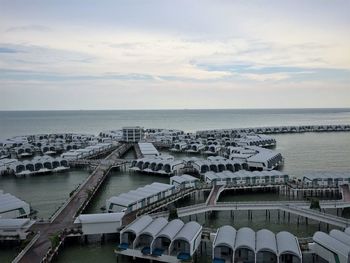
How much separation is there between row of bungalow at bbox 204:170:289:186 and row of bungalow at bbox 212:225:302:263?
17.5 meters

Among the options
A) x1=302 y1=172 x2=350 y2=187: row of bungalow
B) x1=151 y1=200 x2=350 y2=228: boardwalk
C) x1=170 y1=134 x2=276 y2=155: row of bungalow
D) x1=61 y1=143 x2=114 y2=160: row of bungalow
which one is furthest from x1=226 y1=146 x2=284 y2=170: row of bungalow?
x1=61 y1=143 x2=114 y2=160: row of bungalow

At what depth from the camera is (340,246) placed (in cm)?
2206

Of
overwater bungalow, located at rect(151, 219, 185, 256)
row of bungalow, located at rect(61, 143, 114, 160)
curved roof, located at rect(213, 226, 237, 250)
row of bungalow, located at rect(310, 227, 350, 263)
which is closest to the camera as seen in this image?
row of bungalow, located at rect(310, 227, 350, 263)

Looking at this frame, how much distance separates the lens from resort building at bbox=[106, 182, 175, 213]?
32969 millimetres

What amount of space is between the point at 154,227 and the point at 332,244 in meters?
11.4

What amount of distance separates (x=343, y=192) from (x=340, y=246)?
673 inches

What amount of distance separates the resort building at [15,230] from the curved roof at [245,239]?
1559 cm

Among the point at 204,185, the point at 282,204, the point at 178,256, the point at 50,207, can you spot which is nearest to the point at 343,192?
the point at 282,204

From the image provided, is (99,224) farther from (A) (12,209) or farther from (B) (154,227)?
(A) (12,209)

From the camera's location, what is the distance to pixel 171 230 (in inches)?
1000

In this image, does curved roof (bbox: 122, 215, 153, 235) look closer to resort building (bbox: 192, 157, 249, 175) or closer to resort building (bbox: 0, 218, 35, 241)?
resort building (bbox: 0, 218, 35, 241)

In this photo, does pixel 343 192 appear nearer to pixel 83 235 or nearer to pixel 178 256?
pixel 178 256

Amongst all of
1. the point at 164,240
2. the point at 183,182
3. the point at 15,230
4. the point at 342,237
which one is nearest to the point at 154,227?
the point at 164,240

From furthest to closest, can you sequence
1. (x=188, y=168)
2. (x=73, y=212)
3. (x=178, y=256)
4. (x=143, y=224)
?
(x=188, y=168), (x=73, y=212), (x=143, y=224), (x=178, y=256)
